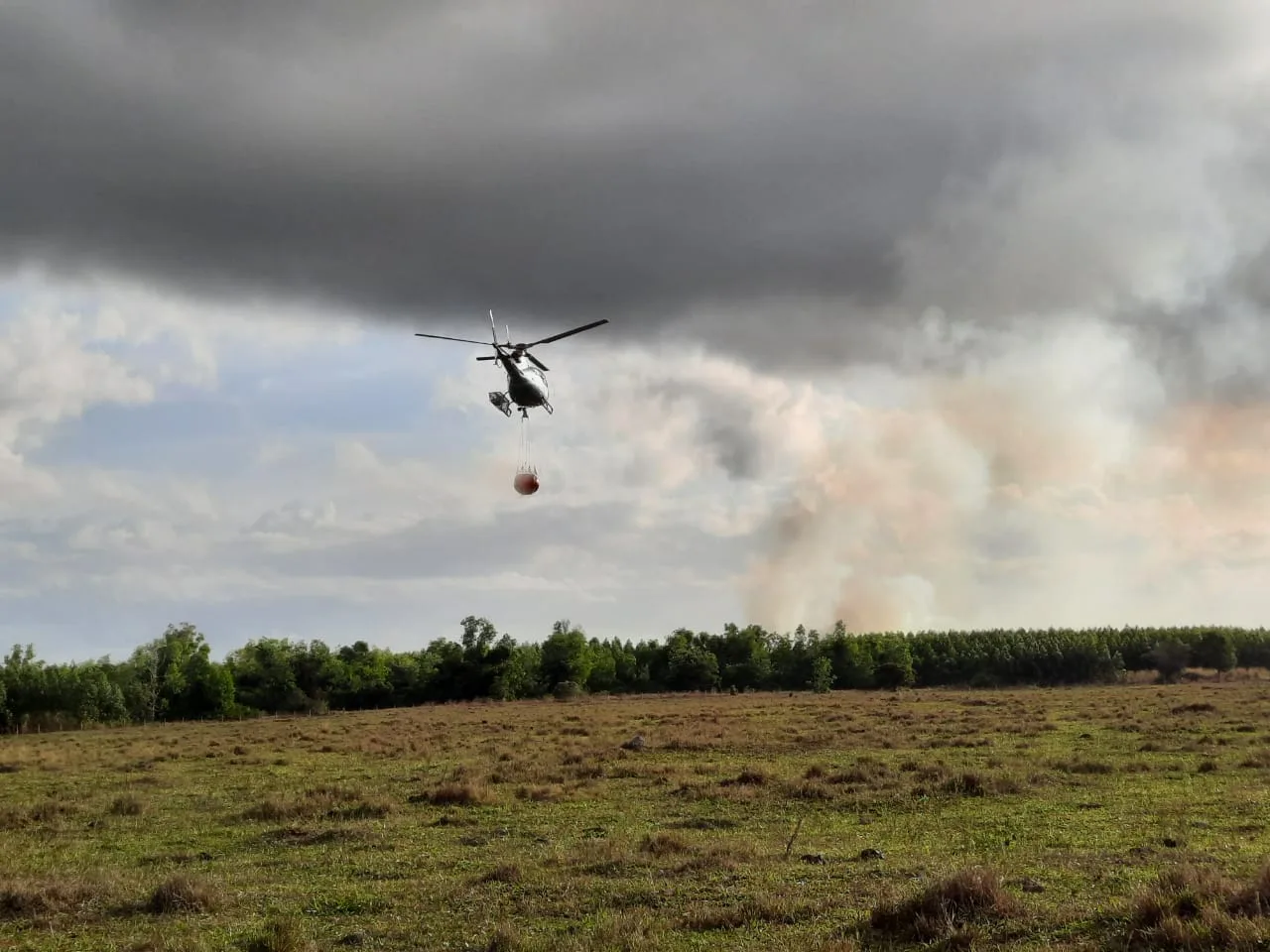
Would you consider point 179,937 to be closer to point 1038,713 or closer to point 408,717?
point 1038,713

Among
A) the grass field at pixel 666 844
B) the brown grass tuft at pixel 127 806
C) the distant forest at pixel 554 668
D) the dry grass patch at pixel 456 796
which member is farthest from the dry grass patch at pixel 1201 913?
the distant forest at pixel 554 668

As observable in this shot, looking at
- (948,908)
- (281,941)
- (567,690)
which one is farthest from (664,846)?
(567,690)

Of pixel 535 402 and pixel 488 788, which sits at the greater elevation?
pixel 535 402

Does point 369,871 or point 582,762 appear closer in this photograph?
point 369,871

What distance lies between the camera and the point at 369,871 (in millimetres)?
19062

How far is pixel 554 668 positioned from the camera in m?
124

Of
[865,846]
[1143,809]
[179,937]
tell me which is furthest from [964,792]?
[179,937]

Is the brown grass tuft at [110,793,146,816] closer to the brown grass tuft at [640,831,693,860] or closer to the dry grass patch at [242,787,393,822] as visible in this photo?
the dry grass patch at [242,787,393,822]

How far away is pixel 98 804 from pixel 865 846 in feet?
68.2

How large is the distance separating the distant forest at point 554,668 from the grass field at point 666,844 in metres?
51.6

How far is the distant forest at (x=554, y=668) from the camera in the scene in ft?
296

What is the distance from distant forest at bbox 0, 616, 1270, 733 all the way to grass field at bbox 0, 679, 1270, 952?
169 ft

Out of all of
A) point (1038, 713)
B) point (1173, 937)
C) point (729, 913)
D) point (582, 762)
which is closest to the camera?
point (1173, 937)

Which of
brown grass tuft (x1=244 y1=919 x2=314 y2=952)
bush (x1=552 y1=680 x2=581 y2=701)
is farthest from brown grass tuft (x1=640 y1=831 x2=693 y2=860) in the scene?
bush (x1=552 y1=680 x2=581 y2=701)
